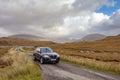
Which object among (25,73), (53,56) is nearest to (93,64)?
(53,56)

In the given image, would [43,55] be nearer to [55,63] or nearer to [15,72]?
[55,63]

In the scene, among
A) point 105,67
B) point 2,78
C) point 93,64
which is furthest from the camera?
point 93,64

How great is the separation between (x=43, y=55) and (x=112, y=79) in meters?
14.4

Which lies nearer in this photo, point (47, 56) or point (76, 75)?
point (76, 75)

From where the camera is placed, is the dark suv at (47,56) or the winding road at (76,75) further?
Answer: the dark suv at (47,56)

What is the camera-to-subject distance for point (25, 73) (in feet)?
73.1

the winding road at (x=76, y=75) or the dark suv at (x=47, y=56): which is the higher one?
the dark suv at (x=47, y=56)

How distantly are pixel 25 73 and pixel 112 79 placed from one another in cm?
825

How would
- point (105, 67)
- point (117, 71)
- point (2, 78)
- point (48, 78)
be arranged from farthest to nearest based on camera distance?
point (105, 67) < point (117, 71) < point (2, 78) < point (48, 78)

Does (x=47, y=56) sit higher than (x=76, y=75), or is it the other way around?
(x=47, y=56)

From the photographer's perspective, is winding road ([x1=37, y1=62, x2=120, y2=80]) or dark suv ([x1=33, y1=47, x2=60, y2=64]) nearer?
winding road ([x1=37, y1=62, x2=120, y2=80])

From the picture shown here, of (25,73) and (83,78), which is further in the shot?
(25,73)

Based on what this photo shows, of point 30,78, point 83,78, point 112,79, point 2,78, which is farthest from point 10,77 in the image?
point 112,79

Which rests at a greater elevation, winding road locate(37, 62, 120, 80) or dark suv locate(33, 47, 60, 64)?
dark suv locate(33, 47, 60, 64)
